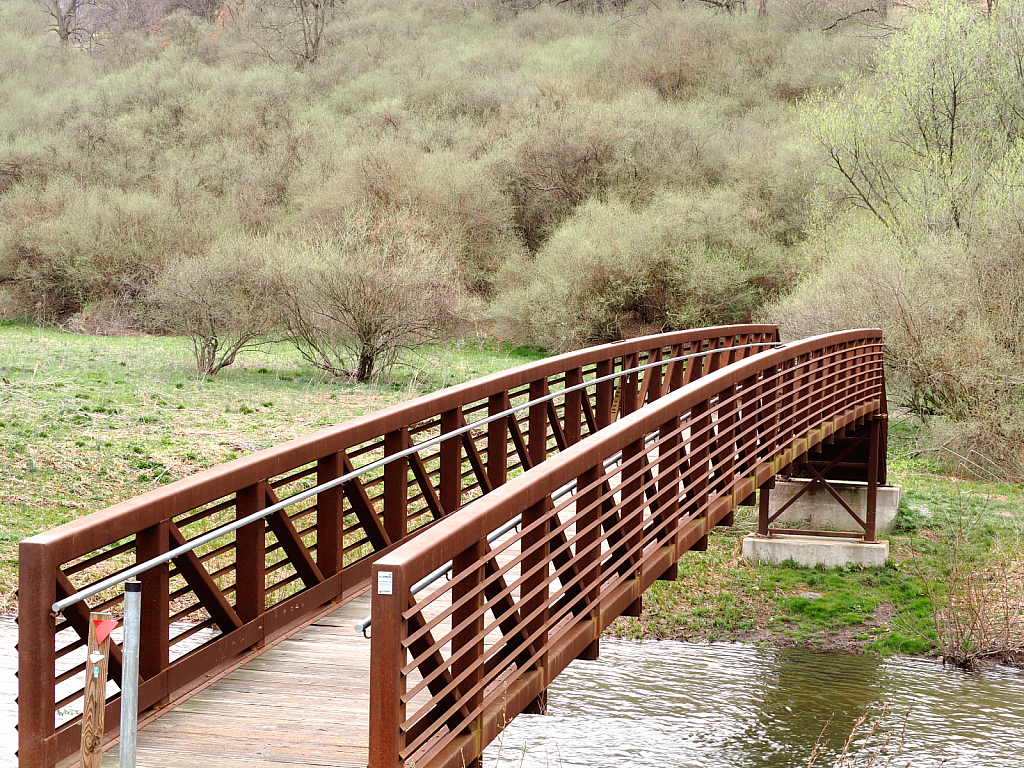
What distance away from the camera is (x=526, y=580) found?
5.13m

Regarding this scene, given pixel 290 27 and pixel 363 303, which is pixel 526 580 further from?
pixel 290 27

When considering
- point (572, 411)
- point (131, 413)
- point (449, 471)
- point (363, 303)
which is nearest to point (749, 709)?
point (572, 411)

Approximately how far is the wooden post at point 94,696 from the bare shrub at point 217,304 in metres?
21.8

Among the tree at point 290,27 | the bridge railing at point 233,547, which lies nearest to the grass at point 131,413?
the bridge railing at point 233,547

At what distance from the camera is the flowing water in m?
10.9

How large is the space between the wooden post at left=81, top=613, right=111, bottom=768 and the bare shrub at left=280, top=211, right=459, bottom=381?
21.4 meters

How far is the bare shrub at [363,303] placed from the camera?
24.3 metres

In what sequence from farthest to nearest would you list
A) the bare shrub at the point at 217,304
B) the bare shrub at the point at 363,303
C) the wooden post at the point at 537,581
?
1. the bare shrub at the point at 363,303
2. the bare shrub at the point at 217,304
3. the wooden post at the point at 537,581

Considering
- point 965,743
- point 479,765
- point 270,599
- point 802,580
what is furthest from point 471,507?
point 802,580

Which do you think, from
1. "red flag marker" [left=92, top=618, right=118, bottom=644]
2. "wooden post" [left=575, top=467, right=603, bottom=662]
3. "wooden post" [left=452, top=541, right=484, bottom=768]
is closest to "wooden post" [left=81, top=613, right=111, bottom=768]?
"red flag marker" [left=92, top=618, right=118, bottom=644]

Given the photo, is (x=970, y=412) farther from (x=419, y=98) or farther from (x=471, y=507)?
(x=419, y=98)

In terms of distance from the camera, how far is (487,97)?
167ft

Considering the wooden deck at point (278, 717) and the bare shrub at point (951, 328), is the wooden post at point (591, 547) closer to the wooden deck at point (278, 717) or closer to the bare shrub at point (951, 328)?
the wooden deck at point (278, 717)

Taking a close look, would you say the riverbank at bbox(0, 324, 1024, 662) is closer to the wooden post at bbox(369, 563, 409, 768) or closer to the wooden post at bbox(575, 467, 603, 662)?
the wooden post at bbox(575, 467, 603, 662)
